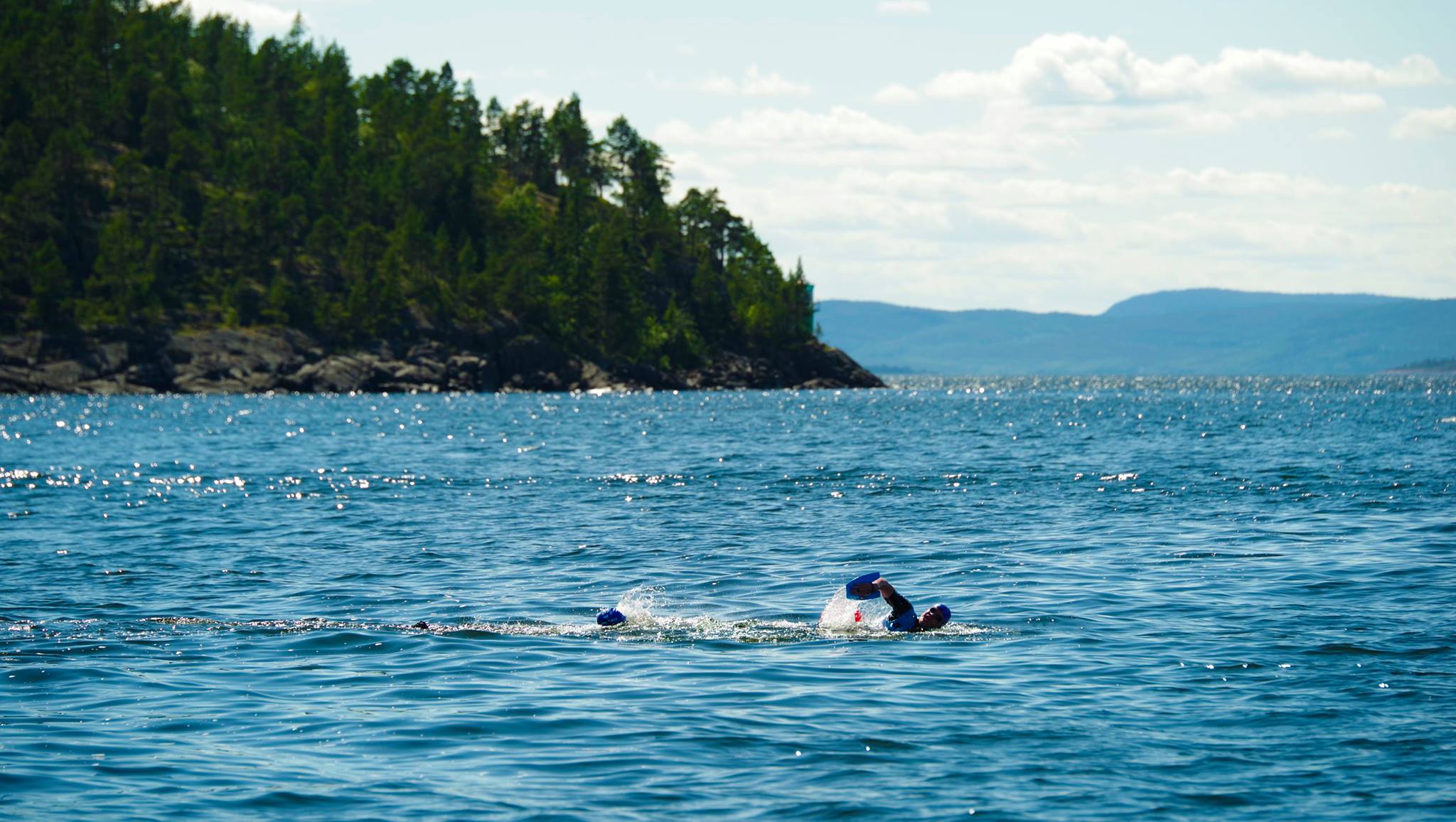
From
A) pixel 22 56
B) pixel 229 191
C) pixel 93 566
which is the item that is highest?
pixel 22 56

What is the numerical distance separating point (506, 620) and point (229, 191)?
178146mm

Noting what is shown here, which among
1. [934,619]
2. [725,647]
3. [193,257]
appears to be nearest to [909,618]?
[934,619]

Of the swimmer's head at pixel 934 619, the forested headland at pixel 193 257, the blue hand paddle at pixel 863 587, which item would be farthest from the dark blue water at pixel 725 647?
the forested headland at pixel 193 257

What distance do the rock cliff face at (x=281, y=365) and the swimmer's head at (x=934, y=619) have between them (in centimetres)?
14324

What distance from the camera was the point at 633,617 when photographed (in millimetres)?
25719

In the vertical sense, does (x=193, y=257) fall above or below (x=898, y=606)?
above

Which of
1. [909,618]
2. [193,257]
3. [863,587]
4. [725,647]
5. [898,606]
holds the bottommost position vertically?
[725,647]

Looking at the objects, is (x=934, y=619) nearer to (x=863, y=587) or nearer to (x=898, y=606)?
(x=898, y=606)

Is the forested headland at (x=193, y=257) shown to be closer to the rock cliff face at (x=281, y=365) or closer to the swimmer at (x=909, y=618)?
the rock cliff face at (x=281, y=365)

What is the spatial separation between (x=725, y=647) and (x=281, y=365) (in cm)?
14988

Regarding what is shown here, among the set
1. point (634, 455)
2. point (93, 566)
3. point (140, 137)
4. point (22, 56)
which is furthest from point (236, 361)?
point (93, 566)

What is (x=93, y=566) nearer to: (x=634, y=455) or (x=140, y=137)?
(x=634, y=455)

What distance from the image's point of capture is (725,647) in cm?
2317

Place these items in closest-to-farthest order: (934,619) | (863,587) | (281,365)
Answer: (863,587) → (934,619) → (281,365)
